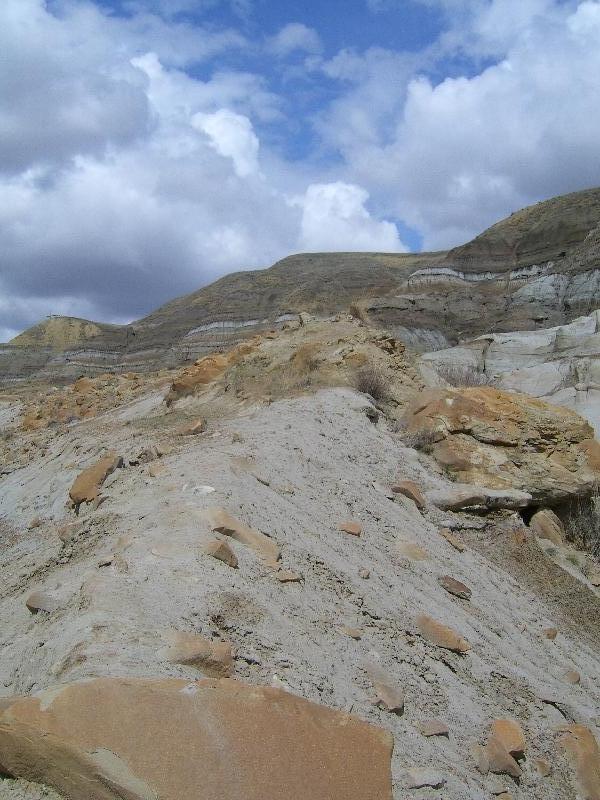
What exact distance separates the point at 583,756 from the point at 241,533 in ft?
7.70

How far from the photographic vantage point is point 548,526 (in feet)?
24.2

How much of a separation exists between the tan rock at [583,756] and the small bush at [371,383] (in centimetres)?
581

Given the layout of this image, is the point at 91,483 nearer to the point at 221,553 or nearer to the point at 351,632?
the point at 221,553

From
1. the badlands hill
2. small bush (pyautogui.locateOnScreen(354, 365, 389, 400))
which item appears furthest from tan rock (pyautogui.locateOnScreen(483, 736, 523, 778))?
small bush (pyautogui.locateOnScreen(354, 365, 389, 400))

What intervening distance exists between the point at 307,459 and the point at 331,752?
4.10 meters

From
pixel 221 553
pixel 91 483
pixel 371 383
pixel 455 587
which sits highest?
pixel 371 383

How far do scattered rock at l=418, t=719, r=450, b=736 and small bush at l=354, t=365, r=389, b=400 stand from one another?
6.22 meters

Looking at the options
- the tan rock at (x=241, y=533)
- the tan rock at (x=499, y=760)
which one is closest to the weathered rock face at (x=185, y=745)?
the tan rock at (x=499, y=760)

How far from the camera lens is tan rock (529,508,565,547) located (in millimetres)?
7297

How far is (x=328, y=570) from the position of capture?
4242 millimetres

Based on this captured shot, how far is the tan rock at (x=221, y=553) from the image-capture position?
12.0 feet

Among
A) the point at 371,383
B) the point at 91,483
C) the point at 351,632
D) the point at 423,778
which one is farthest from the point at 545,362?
the point at 423,778

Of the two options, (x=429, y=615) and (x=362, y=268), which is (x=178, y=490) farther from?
(x=362, y=268)

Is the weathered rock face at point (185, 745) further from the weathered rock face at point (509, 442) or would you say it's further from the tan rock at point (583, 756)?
the weathered rock face at point (509, 442)
